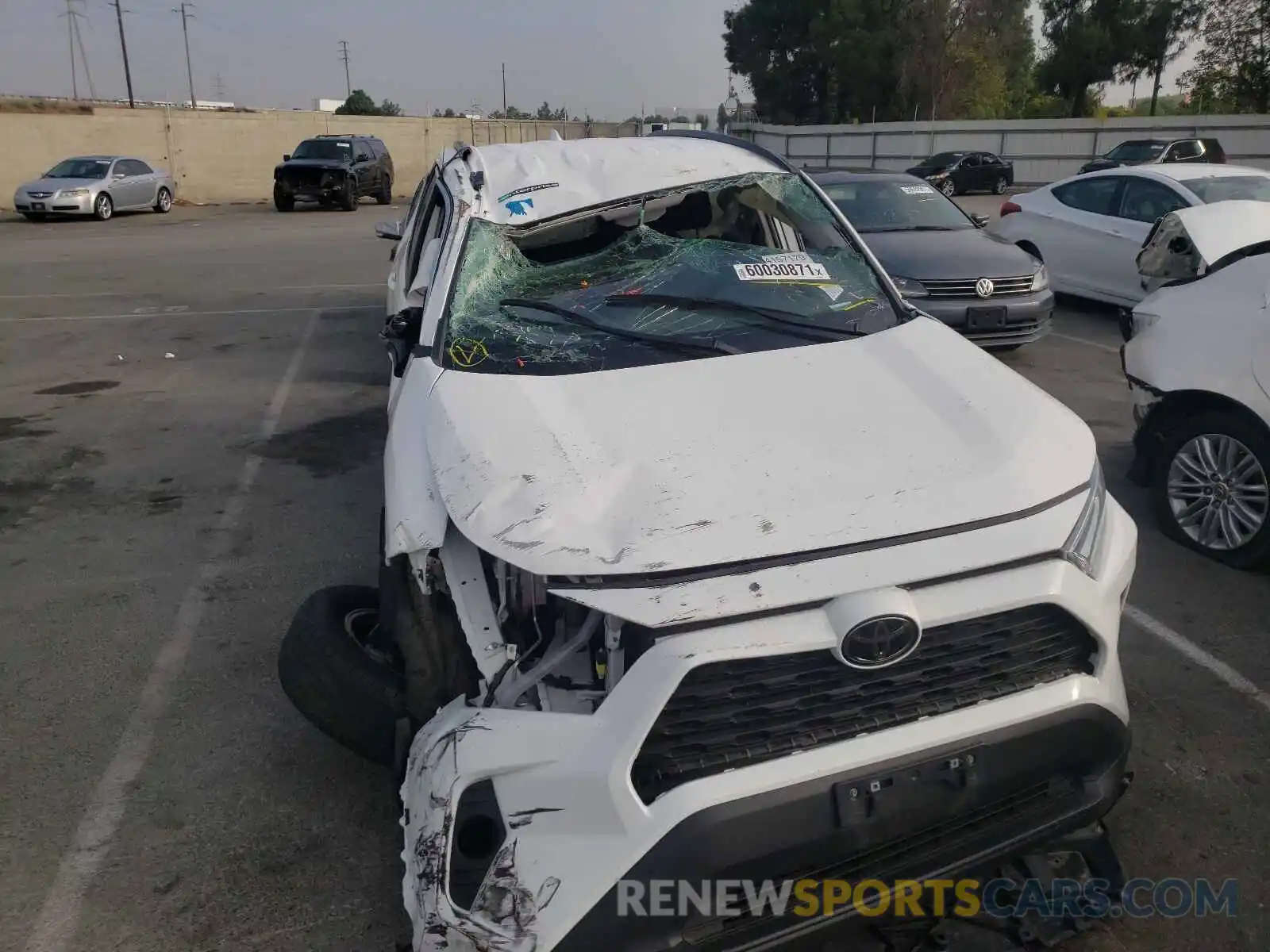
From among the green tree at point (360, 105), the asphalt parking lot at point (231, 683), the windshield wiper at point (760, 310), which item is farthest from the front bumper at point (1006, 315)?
the green tree at point (360, 105)

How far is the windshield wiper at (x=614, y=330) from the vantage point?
3.22 meters

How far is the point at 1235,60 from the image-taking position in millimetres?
39438

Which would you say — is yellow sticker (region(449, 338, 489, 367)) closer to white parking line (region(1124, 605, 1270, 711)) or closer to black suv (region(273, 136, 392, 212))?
white parking line (region(1124, 605, 1270, 711))

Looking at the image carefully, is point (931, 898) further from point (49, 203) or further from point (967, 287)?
point (49, 203)

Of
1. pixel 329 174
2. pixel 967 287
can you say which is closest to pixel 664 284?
pixel 967 287

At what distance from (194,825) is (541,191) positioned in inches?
103

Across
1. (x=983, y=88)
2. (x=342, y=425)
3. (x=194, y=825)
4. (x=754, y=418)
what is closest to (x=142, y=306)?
(x=342, y=425)

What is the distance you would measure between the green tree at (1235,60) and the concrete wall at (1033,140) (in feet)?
19.9

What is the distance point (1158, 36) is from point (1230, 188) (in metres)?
46.3

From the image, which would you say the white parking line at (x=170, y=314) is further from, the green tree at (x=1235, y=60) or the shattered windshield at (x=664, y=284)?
the green tree at (x=1235, y=60)

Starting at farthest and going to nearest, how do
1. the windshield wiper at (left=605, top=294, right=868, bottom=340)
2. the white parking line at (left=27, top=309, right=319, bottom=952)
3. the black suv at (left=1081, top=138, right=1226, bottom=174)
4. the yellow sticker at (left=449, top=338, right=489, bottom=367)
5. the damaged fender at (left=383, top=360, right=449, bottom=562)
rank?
the black suv at (left=1081, top=138, right=1226, bottom=174) → the windshield wiper at (left=605, top=294, right=868, bottom=340) → the yellow sticker at (left=449, top=338, right=489, bottom=367) → the white parking line at (left=27, top=309, right=319, bottom=952) → the damaged fender at (left=383, top=360, right=449, bottom=562)

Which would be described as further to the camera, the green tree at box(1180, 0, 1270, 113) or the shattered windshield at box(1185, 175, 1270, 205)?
the green tree at box(1180, 0, 1270, 113)

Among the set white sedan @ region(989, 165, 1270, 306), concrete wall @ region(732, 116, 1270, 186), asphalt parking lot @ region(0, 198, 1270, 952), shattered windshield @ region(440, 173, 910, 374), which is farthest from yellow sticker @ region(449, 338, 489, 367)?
concrete wall @ region(732, 116, 1270, 186)

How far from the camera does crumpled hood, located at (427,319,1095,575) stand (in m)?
2.21
